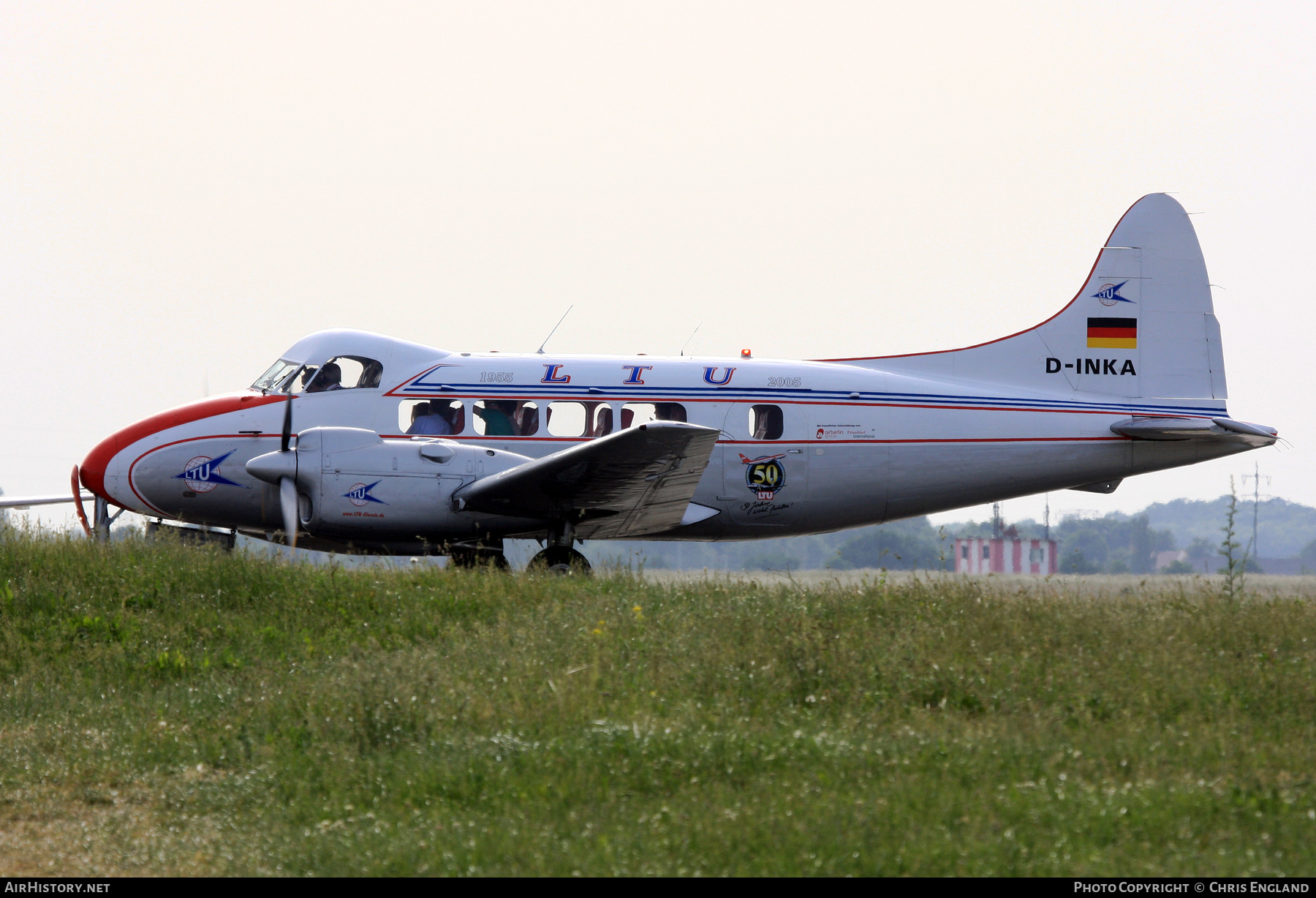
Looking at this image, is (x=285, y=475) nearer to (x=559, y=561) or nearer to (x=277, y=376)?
(x=277, y=376)

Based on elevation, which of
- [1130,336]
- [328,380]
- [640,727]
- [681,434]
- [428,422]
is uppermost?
[1130,336]

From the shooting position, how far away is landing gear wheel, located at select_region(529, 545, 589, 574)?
13211 mm

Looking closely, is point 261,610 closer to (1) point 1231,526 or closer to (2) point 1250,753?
(2) point 1250,753

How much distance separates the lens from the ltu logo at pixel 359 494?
1275 cm

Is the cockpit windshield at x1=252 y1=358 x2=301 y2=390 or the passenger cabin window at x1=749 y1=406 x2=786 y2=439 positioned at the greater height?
the cockpit windshield at x1=252 y1=358 x2=301 y2=390

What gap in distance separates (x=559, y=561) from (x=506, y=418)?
2072mm

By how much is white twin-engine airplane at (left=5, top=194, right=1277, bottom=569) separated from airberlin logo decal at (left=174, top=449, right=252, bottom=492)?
0.07 ft

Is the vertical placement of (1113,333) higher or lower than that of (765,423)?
higher

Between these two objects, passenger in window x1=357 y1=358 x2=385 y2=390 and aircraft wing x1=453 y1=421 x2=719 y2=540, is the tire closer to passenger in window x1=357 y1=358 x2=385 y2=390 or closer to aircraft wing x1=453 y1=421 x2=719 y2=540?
aircraft wing x1=453 y1=421 x2=719 y2=540

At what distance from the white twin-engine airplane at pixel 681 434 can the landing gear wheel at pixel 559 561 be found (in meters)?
0.03

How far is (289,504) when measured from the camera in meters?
12.8

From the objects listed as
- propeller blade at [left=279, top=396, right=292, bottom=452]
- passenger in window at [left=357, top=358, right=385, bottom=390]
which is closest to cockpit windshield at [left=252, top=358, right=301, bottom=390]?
passenger in window at [left=357, top=358, right=385, bottom=390]

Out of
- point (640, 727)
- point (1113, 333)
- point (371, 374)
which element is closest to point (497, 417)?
point (371, 374)

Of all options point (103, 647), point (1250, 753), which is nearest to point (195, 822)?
point (103, 647)
